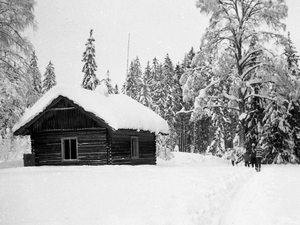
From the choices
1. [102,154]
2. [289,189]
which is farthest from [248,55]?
[289,189]

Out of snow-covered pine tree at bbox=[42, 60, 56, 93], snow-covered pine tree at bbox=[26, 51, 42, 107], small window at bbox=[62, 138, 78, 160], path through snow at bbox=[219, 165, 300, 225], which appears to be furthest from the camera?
snow-covered pine tree at bbox=[42, 60, 56, 93]

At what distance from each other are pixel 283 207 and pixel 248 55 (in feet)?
55.7

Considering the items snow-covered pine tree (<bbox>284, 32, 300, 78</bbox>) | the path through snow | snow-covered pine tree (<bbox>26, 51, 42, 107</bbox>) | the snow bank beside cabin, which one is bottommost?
the path through snow

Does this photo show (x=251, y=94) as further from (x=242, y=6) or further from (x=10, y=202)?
(x=10, y=202)

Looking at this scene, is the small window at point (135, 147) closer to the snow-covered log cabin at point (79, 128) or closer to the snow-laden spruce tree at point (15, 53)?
the snow-covered log cabin at point (79, 128)

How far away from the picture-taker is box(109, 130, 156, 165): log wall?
72.5ft

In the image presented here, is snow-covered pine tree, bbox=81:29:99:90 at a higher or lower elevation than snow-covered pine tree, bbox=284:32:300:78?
higher

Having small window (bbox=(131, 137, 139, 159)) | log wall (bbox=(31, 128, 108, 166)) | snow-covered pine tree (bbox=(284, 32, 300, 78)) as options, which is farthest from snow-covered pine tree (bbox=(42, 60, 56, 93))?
snow-covered pine tree (bbox=(284, 32, 300, 78))

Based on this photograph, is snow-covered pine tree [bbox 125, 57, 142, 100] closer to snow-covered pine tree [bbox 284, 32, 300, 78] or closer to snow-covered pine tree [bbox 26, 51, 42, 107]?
snow-covered pine tree [bbox 284, 32, 300, 78]

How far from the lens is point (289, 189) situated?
1098 centimetres

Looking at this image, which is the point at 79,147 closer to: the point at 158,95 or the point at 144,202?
the point at 144,202

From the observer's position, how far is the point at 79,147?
22.1 meters

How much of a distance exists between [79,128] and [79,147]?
4.22 ft

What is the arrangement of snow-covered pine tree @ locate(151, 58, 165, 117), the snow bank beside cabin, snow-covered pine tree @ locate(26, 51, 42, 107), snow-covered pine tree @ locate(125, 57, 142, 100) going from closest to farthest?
1. the snow bank beside cabin
2. snow-covered pine tree @ locate(26, 51, 42, 107)
3. snow-covered pine tree @ locate(151, 58, 165, 117)
4. snow-covered pine tree @ locate(125, 57, 142, 100)
